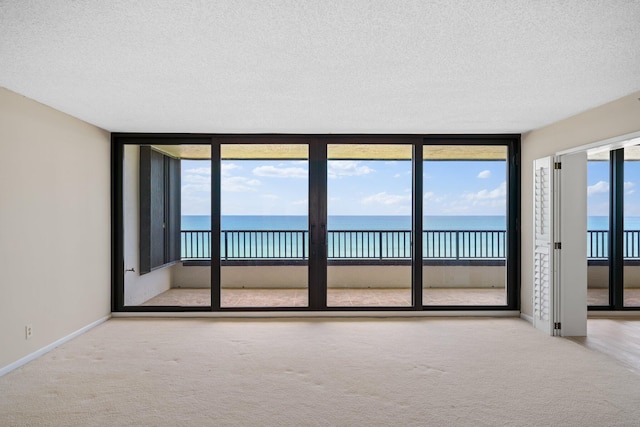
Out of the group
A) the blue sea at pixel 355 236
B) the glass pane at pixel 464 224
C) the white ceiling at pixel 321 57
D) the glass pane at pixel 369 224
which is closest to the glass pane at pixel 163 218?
the blue sea at pixel 355 236

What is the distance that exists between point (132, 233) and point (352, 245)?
3.28m

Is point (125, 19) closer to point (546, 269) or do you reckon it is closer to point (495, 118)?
point (495, 118)

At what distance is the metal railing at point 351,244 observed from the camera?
6.38 metres

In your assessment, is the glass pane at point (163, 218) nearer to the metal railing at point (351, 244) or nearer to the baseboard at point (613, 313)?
the metal railing at point (351, 244)

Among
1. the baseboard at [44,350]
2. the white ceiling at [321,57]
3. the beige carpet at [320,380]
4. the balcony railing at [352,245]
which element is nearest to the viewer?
the white ceiling at [321,57]

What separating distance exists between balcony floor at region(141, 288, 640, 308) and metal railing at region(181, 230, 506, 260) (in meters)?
0.57

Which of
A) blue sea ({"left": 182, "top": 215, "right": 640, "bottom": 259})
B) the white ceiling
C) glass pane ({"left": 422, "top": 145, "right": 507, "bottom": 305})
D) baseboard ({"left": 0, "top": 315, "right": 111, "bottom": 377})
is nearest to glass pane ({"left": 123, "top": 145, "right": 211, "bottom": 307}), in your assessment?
blue sea ({"left": 182, "top": 215, "right": 640, "bottom": 259})

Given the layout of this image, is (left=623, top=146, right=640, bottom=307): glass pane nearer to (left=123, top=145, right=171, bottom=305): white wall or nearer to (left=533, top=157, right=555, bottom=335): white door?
(left=533, top=157, right=555, bottom=335): white door

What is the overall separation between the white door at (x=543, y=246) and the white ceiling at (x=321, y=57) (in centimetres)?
74

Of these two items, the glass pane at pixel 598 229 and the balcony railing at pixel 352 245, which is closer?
the balcony railing at pixel 352 245

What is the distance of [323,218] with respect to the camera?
5.61 metres

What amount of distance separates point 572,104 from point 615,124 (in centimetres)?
41

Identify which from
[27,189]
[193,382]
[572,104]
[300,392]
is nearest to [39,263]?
[27,189]

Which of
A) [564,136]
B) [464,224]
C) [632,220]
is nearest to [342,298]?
[464,224]
